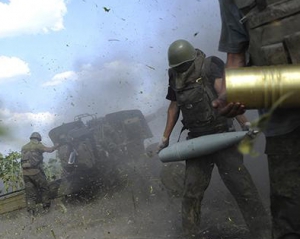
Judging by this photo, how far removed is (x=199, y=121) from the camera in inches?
168

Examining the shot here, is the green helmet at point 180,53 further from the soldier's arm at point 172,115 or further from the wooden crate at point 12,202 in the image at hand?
the wooden crate at point 12,202

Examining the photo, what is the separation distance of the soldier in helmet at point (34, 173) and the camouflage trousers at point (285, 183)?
8.24 m

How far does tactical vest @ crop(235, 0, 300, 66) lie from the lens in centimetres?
193

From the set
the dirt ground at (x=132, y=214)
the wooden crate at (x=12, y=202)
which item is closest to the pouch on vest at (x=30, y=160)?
the wooden crate at (x=12, y=202)

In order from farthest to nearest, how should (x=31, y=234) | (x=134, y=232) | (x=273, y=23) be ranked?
(x=31, y=234)
(x=134, y=232)
(x=273, y=23)

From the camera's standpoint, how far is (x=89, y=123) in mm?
11242

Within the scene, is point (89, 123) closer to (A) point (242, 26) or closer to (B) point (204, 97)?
(B) point (204, 97)

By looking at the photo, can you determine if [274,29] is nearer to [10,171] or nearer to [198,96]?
[198,96]

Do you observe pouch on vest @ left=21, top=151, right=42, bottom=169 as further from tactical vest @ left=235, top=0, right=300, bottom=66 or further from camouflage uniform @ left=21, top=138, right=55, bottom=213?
tactical vest @ left=235, top=0, right=300, bottom=66

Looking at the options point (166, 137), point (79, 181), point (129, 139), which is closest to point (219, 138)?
point (166, 137)

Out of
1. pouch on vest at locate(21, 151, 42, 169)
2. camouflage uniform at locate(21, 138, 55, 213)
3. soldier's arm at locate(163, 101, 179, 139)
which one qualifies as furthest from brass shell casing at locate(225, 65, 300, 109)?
pouch on vest at locate(21, 151, 42, 169)

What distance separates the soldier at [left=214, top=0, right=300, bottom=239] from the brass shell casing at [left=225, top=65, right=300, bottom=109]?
85 millimetres

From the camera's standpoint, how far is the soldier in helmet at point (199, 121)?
163 inches

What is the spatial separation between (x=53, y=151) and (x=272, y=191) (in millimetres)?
9115
